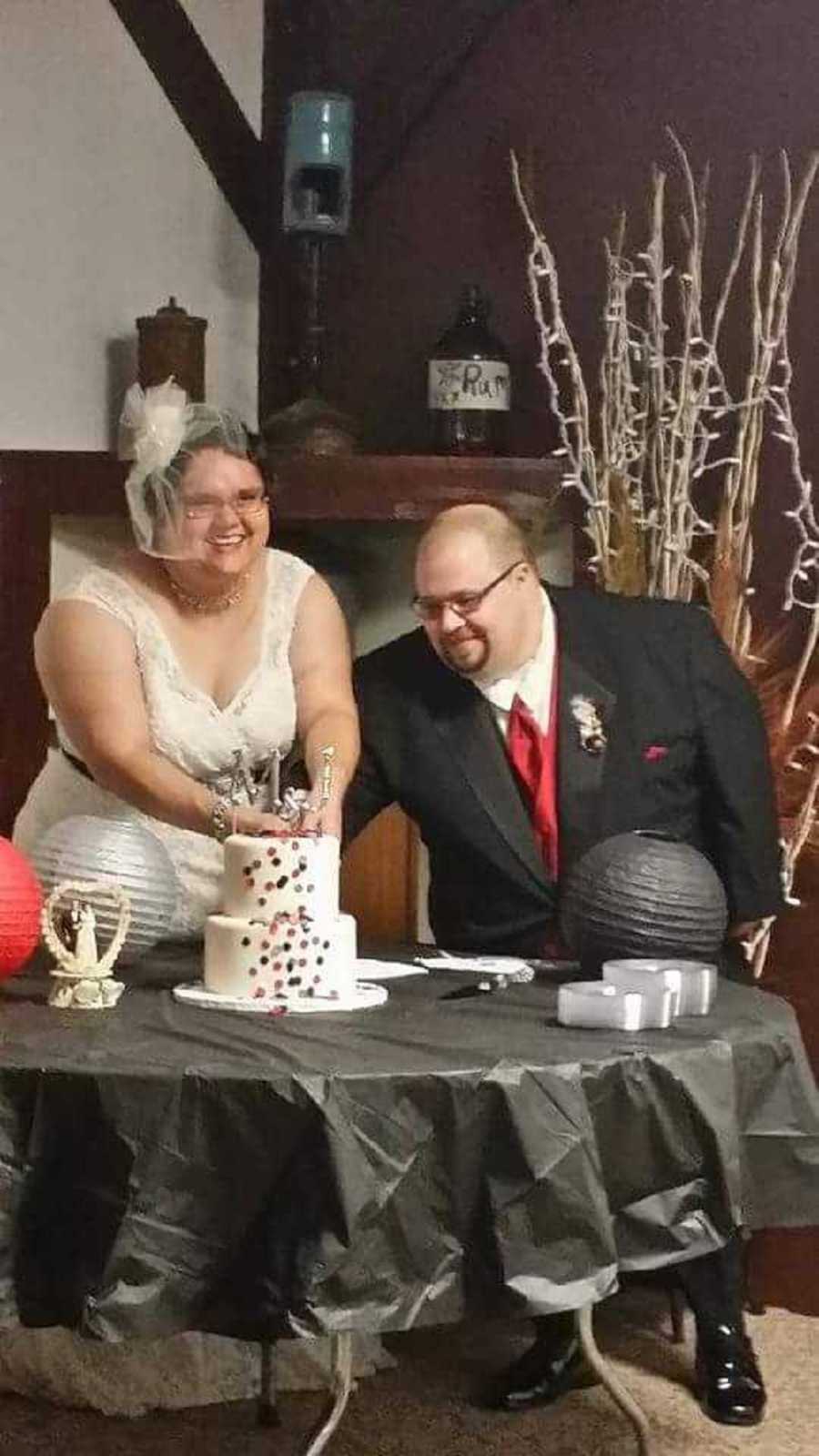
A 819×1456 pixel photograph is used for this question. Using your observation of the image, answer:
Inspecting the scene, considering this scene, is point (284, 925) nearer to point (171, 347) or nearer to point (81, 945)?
point (81, 945)

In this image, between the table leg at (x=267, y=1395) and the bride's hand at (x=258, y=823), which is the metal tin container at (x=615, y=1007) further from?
the table leg at (x=267, y=1395)

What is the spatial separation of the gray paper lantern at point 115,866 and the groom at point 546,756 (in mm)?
575

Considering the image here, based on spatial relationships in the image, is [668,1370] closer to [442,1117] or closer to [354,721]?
[354,721]

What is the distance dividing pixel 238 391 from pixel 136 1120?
222 cm

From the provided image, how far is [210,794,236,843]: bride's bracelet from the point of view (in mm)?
2350

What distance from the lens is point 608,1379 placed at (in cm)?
221

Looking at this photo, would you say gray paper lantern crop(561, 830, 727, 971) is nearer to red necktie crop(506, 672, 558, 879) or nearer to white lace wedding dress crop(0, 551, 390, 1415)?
red necktie crop(506, 672, 558, 879)

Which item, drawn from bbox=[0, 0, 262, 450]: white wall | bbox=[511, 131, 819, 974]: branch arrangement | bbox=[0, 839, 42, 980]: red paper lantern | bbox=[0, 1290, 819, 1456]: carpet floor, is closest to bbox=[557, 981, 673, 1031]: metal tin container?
bbox=[0, 839, 42, 980]: red paper lantern

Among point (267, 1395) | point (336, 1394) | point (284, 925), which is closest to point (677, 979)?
point (284, 925)

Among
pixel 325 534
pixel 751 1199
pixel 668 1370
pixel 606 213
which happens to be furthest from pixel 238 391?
pixel 751 1199

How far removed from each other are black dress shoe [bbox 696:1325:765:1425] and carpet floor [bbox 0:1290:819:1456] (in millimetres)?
20

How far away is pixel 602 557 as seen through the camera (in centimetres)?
321

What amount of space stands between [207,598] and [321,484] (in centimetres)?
76

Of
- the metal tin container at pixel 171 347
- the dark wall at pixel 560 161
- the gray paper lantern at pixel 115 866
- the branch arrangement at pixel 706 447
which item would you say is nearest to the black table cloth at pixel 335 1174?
the gray paper lantern at pixel 115 866
